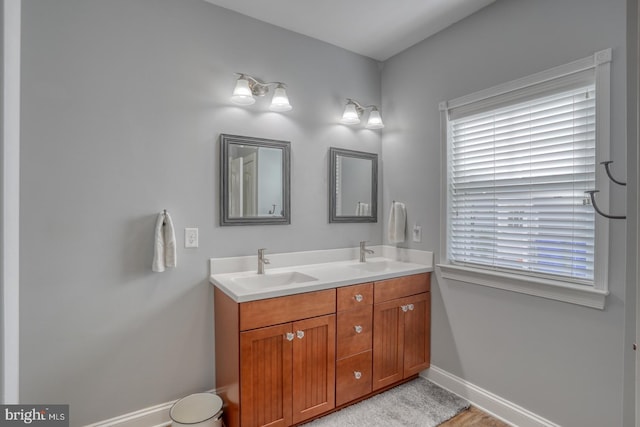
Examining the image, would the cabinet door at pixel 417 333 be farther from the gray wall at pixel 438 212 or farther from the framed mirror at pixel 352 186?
the framed mirror at pixel 352 186

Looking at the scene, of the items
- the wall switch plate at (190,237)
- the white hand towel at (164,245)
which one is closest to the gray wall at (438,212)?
the wall switch plate at (190,237)

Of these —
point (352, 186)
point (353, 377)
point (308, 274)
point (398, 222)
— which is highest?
point (352, 186)

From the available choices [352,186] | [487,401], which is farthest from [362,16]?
[487,401]

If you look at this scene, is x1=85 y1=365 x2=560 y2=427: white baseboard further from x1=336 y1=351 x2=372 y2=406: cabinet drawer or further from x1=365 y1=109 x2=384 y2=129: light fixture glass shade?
x1=365 y1=109 x2=384 y2=129: light fixture glass shade

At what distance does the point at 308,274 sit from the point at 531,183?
5.11ft

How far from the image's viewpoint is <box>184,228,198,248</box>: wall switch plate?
80.2 inches

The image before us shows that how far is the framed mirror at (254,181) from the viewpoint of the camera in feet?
7.09

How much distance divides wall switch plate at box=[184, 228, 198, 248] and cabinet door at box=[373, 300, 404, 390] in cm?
130

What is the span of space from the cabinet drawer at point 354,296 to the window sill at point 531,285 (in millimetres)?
667

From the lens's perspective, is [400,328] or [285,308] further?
[400,328]

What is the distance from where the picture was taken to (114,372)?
183 centimetres

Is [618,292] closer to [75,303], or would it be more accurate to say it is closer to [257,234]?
[257,234]

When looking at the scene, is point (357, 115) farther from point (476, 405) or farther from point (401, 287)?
point (476, 405)

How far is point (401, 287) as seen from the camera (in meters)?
2.33
